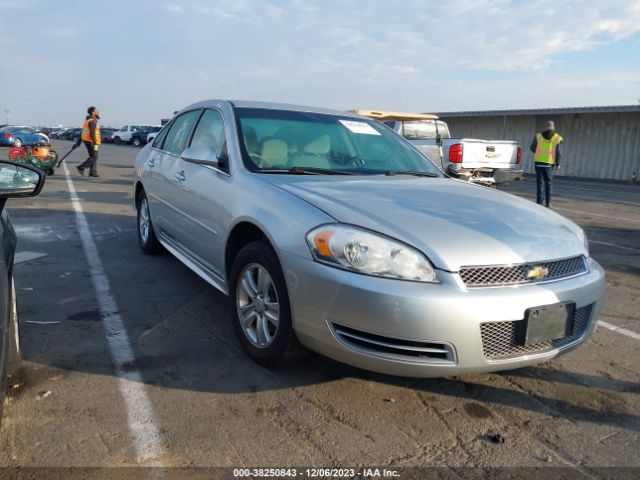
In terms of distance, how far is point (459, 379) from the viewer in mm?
3098

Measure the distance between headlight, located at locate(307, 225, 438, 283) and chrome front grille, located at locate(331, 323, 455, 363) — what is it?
0.97 ft

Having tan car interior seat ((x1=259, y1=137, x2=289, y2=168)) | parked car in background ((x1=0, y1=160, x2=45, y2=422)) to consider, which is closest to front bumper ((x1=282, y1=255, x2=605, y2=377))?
tan car interior seat ((x1=259, y1=137, x2=289, y2=168))

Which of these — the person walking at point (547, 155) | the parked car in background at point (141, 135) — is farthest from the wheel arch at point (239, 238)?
the parked car in background at point (141, 135)

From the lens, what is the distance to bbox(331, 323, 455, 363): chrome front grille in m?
2.48

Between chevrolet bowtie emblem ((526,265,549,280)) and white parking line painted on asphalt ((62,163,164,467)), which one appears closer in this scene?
white parking line painted on asphalt ((62,163,164,467))

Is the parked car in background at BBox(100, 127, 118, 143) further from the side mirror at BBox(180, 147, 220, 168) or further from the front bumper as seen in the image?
the front bumper

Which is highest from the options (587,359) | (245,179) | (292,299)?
(245,179)

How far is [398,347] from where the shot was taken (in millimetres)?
2500

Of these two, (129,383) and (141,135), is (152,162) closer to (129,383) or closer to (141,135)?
(129,383)

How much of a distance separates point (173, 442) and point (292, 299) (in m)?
0.86

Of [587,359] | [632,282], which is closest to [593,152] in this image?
[632,282]

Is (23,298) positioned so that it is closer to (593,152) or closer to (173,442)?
(173,442)

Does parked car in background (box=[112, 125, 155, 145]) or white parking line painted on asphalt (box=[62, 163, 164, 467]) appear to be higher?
parked car in background (box=[112, 125, 155, 145])

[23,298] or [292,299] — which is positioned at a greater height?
[292,299]
